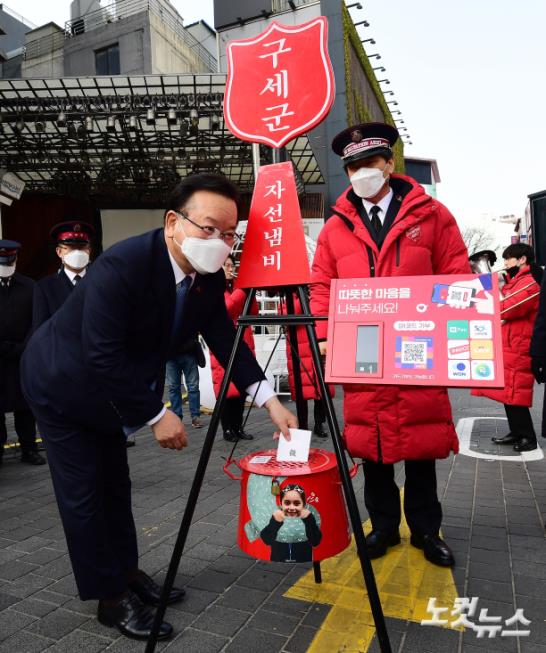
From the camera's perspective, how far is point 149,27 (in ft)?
85.0

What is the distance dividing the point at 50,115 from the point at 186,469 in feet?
39.5

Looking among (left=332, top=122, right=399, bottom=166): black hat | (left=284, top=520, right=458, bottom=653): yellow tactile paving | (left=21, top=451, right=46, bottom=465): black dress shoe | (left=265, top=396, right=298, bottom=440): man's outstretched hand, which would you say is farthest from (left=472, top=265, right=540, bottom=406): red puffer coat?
(left=21, top=451, right=46, bottom=465): black dress shoe

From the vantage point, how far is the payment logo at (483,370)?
1810 mm

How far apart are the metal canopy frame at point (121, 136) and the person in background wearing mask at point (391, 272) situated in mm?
7489

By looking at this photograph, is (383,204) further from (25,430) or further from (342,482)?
(25,430)

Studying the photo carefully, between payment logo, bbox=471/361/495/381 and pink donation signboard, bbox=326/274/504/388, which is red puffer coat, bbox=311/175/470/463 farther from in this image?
payment logo, bbox=471/361/495/381

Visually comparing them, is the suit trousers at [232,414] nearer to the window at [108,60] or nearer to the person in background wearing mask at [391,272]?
the person in background wearing mask at [391,272]

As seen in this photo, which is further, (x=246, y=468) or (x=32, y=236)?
(x=32, y=236)

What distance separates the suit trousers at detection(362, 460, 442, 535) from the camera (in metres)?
2.90

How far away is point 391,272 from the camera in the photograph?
2771 mm

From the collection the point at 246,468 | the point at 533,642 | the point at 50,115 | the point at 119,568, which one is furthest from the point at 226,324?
the point at 50,115

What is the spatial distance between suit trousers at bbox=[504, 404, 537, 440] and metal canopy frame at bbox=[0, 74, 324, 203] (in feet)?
21.4

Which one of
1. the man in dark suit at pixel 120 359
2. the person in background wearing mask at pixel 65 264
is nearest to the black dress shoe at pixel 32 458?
the person in background wearing mask at pixel 65 264

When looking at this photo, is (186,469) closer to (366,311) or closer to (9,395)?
(9,395)
